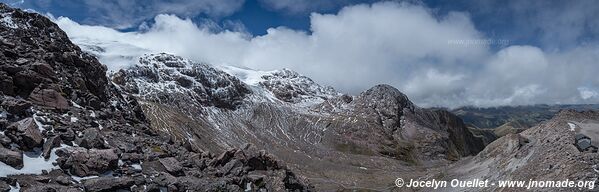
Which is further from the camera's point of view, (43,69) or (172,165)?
(43,69)

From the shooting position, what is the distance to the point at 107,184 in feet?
86.0

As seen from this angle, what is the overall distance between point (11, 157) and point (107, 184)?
16.4 feet

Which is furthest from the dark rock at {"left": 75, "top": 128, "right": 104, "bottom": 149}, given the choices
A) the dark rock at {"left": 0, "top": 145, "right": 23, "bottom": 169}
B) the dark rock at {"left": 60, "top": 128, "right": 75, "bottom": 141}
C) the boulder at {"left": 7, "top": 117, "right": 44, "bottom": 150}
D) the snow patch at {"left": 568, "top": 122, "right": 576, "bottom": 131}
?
the snow patch at {"left": 568, "top": 122, "right": 576, "bottom": 131}

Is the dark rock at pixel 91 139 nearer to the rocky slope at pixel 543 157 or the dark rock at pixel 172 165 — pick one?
the dark rock at pixel 172 165

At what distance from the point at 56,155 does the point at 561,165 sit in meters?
74.5

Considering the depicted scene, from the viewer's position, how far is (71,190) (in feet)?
80.4

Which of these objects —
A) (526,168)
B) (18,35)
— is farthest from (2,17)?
(526,168)

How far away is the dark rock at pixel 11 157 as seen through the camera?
79.7 feet

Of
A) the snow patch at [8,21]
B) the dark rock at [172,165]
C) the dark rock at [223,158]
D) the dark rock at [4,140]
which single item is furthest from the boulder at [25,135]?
the snow patch at [8,21]

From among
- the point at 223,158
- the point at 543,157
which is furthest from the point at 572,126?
the point at 223,158

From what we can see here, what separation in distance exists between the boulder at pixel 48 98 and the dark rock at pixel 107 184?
963 centimetres

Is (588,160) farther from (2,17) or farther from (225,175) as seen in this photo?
(2,17)

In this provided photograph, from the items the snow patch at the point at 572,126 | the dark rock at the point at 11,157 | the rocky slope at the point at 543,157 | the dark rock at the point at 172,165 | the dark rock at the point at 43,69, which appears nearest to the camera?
the dark rock at the point at 11,157

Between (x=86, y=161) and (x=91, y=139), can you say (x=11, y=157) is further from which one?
(x=91, y=139)
